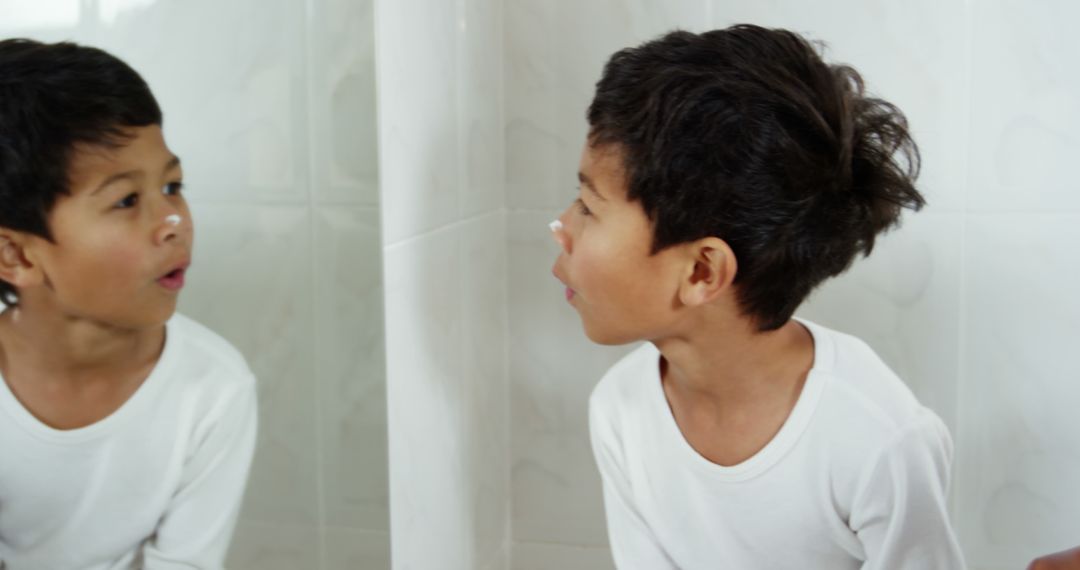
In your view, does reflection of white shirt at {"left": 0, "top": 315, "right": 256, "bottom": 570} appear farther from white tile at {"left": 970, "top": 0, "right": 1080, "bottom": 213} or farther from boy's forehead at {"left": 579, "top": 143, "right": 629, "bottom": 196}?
white tile at {"left": 970, "top": 0, "right": 1080, "bottom": 213}

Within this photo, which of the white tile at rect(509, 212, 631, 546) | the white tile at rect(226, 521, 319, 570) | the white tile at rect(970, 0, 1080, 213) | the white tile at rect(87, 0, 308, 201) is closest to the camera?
the white tile at rect(87, 0, 308, 201)

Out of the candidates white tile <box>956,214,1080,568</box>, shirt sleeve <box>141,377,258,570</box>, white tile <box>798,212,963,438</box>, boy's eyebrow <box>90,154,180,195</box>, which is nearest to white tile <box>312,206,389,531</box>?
shirt sleeve <box>141,377,258,570</box>

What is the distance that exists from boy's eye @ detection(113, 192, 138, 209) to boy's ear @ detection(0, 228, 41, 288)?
0.07m

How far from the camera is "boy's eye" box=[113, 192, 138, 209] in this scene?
0.75 meters

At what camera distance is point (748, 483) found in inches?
46.9

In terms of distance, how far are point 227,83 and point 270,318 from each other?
188mm

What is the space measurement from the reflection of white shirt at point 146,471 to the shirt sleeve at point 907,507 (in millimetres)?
583

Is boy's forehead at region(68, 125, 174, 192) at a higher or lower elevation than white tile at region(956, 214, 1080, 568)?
higher

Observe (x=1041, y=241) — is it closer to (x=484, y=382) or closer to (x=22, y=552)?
(x=484, y=382)

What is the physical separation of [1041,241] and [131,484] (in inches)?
44.5

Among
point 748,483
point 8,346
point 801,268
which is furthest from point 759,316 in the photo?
point 8,346

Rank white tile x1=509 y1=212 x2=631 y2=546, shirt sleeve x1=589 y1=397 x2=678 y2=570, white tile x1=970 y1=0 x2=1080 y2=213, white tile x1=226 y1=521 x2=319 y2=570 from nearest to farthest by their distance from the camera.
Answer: white tile x1=226 y1=521 x2=319 y2=570 → shirt sleeve x1=589 y1=397 x2=678 y2=570 → white tile x1=970 y1=0 x2=1080 y2=213 → white tile x1=509 y1=212 x2=631 y2=546

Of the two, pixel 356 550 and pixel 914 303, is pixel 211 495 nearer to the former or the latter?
pixel 356 550

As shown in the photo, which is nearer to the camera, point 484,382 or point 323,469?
point 323,469
